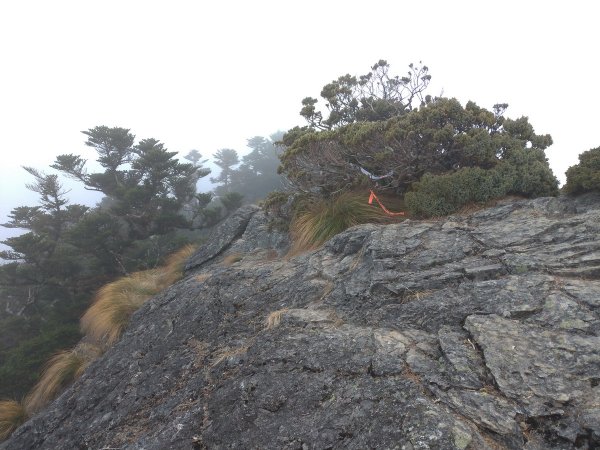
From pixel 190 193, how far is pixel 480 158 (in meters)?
16.7

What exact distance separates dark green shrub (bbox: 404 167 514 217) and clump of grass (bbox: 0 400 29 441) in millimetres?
9128

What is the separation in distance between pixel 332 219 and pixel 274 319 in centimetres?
315

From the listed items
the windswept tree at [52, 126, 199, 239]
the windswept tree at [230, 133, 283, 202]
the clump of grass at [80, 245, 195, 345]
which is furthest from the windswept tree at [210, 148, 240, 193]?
the clump of grass at [80, 245, 195, 345]

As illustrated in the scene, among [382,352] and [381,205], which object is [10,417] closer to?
[382,352]

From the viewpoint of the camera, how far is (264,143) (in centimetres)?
5225

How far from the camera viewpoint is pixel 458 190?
632 cm

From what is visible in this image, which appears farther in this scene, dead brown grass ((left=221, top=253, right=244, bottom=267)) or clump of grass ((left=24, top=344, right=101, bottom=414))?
dead brown grass ((left=221, top=253, right=244, bottom=267))

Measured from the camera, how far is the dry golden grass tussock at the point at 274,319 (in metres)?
4.85

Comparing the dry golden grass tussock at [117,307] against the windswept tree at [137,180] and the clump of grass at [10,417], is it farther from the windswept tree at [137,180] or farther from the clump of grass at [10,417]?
the windswept tree at [137,180]

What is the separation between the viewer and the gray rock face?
2.92 metres

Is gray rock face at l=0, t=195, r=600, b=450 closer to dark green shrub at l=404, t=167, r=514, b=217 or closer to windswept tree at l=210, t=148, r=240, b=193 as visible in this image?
dark green shrub at l=404, t=167, r=514, b=217

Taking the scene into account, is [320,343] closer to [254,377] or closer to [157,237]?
[254,377]

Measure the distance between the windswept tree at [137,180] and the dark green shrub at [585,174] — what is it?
1518 centimetres

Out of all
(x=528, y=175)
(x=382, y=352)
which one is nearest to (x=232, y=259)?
(x=382, y=352)
